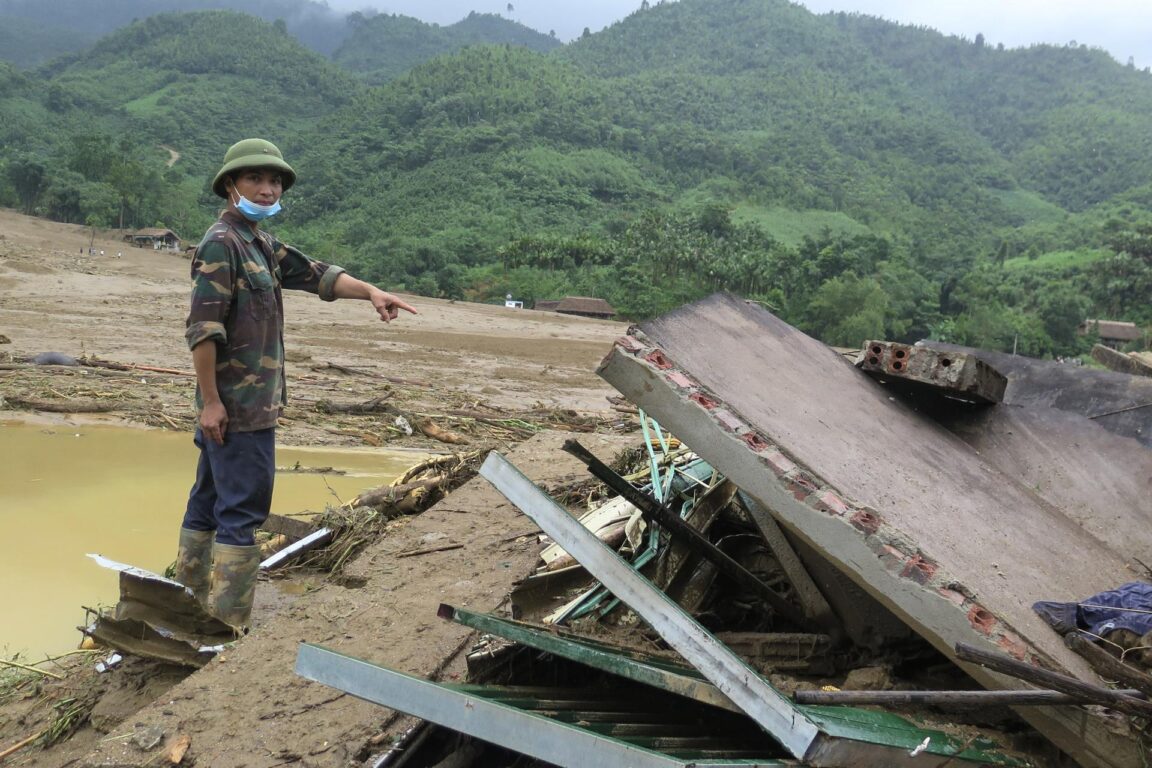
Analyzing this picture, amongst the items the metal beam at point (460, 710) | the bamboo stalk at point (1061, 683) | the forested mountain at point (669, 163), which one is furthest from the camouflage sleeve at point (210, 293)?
the forested mountain at point (669, 163)

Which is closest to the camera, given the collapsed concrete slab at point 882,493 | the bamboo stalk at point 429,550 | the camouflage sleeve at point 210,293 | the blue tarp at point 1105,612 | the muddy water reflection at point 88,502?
the collapsed concrete slab at point 882,493

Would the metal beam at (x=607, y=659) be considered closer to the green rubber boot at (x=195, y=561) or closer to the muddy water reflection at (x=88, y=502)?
the green rubber boot at (x=195, y=561)

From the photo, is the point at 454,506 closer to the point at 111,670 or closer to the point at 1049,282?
the point at 111,670

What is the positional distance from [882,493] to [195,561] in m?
2.27

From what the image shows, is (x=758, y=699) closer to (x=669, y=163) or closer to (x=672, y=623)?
(x=672, y=623)

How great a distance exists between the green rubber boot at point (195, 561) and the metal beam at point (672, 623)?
1.68m

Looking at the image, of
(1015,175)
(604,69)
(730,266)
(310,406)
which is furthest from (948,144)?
(310,406)

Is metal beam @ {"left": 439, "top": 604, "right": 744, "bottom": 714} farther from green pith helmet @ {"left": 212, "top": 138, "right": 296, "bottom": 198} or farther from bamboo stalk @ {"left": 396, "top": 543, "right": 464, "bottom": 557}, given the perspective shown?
green pith helmet @ {"left": 212, "top": 138, "right": 296, "bottom": 198}

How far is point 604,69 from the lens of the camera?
138 meters

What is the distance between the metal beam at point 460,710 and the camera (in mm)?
1644

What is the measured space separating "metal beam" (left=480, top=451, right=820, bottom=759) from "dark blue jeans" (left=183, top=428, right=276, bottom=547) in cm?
140

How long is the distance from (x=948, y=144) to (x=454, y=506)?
120m

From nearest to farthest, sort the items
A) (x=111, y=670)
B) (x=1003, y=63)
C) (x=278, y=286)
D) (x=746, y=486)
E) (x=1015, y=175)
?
(x=746, y=486), (x=111, y=670), (x=278, y=286), (x=1015, y=175), (x=1003, y=63)

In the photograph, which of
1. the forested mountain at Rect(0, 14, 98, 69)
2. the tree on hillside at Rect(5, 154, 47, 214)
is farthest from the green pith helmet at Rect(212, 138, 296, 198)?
the forested mountain at Rect(0, 14, 98, 69)
